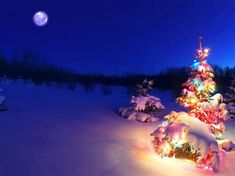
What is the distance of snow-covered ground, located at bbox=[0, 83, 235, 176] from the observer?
23.7ft

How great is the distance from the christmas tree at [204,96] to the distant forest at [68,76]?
1431 cm

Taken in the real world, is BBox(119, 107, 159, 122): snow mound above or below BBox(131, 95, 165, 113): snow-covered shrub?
below

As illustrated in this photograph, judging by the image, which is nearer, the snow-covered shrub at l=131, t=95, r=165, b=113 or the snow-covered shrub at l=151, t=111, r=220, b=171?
the snow-covered shrub at l=151, t=111, r=220, b=171

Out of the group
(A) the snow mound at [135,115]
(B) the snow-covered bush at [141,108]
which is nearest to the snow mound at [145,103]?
(B) the snow-covered bush at [141,108]

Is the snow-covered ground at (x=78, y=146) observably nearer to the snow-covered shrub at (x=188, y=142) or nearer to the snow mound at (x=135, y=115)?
the snow-covered shrub at (x=188, y=142)

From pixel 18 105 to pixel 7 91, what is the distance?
3.72 m

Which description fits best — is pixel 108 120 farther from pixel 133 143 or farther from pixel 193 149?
pixel 193 149

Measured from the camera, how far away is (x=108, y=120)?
12.8m

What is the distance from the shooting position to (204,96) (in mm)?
9820

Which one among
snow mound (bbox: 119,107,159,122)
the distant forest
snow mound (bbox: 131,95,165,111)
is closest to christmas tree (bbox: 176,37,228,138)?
snow mound (bbox: 119,107,159,122)

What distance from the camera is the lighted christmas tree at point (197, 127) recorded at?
7910mm

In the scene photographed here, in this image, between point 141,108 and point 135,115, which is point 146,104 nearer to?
point 141,108

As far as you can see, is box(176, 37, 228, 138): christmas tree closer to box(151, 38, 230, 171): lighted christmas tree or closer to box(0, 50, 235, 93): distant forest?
box(151, 38, 230, 171): lighted christmas tree

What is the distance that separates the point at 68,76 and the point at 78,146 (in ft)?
76.8
